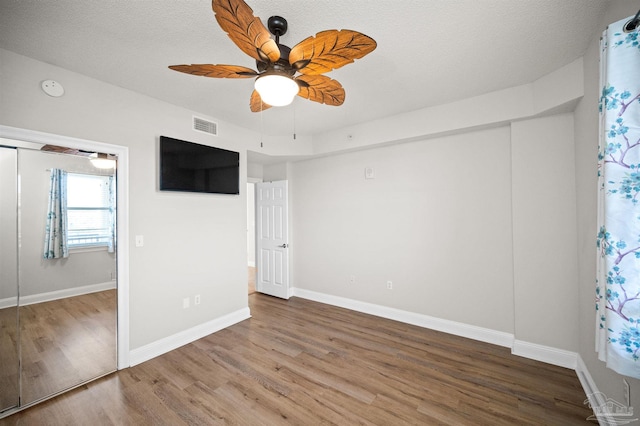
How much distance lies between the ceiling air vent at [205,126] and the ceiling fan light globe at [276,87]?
6.54ft

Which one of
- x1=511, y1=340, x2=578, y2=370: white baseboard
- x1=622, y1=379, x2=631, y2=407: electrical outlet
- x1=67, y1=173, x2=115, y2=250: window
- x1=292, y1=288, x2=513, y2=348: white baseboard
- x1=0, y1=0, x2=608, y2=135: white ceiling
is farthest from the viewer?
x1=292, y1=288, x2=513, y2=348: white baseboard

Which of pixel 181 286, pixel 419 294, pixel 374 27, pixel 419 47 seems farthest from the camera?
pixel 419 294

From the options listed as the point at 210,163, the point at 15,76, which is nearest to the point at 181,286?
the point at 210,163

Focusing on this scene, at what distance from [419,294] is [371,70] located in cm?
283

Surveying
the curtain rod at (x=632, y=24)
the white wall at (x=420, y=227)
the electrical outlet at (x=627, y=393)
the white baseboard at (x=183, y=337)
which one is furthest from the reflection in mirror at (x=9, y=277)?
the electrical outlet at (x=627, y=393)

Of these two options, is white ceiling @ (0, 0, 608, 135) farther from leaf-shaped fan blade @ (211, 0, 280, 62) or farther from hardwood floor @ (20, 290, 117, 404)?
hardwood floor @ (20, 290, 117, 404)

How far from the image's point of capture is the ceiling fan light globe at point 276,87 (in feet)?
4.89

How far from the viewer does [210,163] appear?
3205 mm

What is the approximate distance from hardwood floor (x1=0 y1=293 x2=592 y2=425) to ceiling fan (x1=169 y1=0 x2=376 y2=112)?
2335mm

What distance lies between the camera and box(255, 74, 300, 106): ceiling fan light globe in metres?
1.49

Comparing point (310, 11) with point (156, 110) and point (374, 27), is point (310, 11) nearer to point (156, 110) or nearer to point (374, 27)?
point (374, 27)

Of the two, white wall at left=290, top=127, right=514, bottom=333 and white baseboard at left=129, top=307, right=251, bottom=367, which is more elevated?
white wall at left=290, top=127, right=514, bottom=333

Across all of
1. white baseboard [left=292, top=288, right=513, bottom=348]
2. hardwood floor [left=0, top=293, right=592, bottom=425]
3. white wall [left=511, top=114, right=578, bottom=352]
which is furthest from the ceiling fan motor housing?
white baseboard [left=292, top=288, right=513, bottom=348]

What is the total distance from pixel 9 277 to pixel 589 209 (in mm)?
4749
